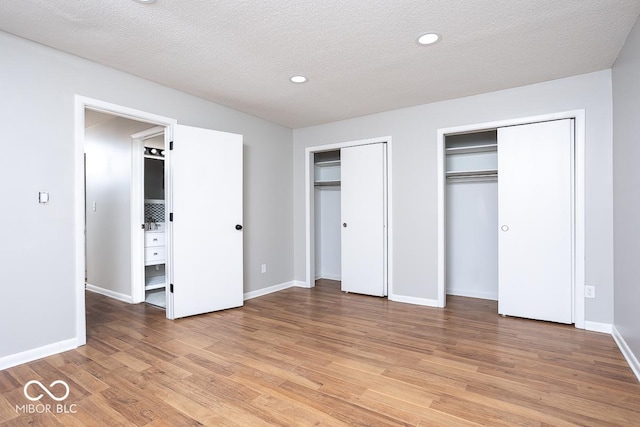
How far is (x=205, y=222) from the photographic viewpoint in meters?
3.65

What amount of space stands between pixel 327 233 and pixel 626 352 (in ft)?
12.8

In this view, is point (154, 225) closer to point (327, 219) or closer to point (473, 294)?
point (327, 219)

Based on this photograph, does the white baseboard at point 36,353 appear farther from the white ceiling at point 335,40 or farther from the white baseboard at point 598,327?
the white baseboard at point 598,327

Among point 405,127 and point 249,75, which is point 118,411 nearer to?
point 249,75

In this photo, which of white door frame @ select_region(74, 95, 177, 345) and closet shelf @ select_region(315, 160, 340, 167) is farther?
closet shelf @ select_region(315, 160, 340, 167)

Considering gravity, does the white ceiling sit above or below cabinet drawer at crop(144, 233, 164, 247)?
above

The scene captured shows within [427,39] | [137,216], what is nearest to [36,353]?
[137,216]

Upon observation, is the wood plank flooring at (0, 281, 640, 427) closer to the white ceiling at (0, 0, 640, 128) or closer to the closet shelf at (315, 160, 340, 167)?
the white ceiling at (0, 0, 640, 128)

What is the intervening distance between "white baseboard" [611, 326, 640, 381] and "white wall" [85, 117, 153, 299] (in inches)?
193

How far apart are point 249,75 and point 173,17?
97cm

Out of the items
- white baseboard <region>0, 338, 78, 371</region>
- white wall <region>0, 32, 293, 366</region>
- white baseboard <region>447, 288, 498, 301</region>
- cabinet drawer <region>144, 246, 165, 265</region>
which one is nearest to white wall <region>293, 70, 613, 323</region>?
white baseboard <region>447, 288, 498, 301</region>

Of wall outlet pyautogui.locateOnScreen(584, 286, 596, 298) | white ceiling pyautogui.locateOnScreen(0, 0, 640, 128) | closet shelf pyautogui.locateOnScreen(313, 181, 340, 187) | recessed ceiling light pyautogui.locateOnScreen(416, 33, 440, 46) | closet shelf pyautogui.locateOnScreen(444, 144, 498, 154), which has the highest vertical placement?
white ceiling pyautogui.locateOnScreen(0, 0, 640, 128)

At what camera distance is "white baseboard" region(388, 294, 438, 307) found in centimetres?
392

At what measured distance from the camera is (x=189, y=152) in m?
3.51
